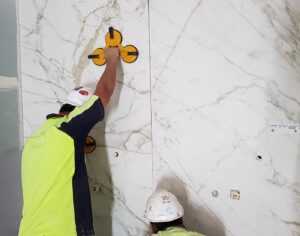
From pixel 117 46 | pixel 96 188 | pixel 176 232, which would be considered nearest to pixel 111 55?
pixel 117 46

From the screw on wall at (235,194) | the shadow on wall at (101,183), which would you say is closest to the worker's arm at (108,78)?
the shadow on wall at (101,183)

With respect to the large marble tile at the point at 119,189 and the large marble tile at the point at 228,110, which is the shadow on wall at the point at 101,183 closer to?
the large marble tile at the point at 119,189

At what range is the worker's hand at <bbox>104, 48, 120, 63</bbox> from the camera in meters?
1.62

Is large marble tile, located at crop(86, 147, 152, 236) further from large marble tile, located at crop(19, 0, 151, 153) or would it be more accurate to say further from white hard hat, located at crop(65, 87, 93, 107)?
white hard hat, located at crop(65, 87, 93, 107)

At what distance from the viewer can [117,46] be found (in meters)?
1.65

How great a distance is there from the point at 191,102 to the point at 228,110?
0.20m

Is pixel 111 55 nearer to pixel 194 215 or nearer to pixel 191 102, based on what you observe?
pixel 191 102

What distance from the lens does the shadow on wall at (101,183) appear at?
1.75 metres

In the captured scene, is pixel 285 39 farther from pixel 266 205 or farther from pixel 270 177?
pixel 266 205

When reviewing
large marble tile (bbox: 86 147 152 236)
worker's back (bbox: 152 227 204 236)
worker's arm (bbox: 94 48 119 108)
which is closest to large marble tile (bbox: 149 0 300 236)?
large marble tile (bbox: 86 147 152 236)

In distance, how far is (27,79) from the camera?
74.9 inches

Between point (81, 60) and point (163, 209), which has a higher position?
point (81, 60)

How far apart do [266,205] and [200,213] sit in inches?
13.4

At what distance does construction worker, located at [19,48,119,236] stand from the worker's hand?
0.74 feet
